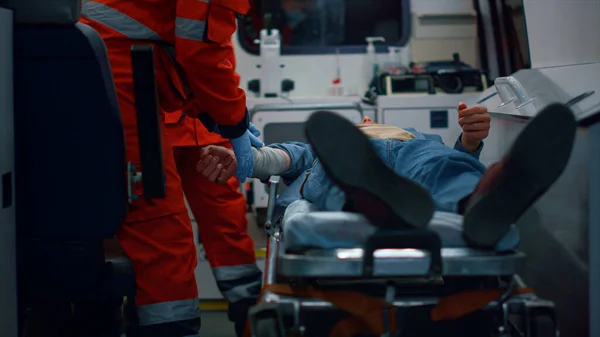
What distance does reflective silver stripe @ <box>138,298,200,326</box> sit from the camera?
61.4 inches

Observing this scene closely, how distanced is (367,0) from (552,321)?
3101mm

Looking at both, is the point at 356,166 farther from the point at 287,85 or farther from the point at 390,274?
the point at 287,85

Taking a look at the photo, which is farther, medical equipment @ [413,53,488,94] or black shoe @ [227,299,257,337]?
medical equipment @ [413,53,488,94]

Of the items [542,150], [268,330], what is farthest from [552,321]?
[268,330]

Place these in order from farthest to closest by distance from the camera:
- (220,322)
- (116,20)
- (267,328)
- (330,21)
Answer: (330,21) → (220,322) → (116,20) → (267,328)

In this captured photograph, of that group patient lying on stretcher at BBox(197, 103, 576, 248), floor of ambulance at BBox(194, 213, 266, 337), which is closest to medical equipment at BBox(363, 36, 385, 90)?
floor of ambulance at BBox(194, 213, 266, 337)

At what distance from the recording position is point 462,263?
1178 millimetres

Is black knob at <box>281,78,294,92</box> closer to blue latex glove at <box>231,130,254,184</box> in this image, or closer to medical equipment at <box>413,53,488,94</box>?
medical equipment at <box>413,53,488,94</box>

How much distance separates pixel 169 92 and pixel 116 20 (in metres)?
0.23

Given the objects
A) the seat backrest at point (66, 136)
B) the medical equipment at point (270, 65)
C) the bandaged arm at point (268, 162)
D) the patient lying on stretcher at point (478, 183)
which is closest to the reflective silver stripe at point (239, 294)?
the bandaged arm at point (268, 162)

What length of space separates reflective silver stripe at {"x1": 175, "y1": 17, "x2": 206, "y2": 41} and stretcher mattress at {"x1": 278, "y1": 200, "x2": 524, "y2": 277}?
1.84 ft

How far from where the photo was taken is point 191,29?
1498mm

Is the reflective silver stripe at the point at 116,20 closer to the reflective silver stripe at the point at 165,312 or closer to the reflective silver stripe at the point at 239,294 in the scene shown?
the reflective silver stripe at the point at 165,312

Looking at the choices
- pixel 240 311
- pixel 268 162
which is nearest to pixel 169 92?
pixel 268 162
